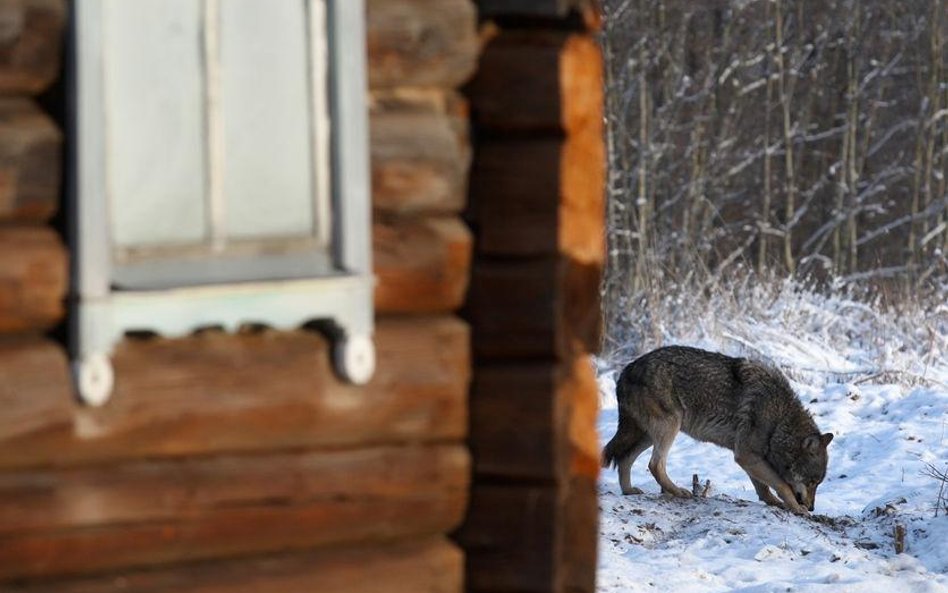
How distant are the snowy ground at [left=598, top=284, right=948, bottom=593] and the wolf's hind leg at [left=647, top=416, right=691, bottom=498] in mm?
169

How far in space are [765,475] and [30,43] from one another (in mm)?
7922

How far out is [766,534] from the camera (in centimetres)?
921

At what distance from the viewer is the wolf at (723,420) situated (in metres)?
10.7

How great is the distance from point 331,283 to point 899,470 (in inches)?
323

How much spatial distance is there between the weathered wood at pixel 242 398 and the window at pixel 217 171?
0.06 meters

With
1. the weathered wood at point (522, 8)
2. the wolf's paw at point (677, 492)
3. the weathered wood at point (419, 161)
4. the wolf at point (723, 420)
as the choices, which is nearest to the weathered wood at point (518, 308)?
the weathered wood at point (419, 161)

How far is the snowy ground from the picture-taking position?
8547 millimetres

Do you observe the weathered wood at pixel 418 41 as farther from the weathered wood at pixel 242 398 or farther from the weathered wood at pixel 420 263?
the weathered wood at pixel 242 398

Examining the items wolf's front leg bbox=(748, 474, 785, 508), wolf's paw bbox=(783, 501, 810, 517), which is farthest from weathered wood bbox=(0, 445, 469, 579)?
wolf's front leg bbox=(748, 474, 785, 508)

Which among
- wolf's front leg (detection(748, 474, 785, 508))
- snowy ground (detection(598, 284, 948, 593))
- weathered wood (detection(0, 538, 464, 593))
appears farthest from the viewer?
wolf's front leg (detection(748, 474, 785, 508))

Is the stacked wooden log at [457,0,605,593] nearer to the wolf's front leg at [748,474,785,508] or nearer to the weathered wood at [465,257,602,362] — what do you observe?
the weathered wood at [465,257,602,362]

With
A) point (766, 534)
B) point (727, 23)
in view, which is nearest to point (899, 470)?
point (766, 534)

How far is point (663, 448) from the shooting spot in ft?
34.6

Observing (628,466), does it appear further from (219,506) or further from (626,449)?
(219,506)
